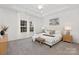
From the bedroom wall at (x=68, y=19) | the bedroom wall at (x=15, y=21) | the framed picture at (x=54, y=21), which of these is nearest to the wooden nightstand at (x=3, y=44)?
the bedroom wall at (x=15, y=21)

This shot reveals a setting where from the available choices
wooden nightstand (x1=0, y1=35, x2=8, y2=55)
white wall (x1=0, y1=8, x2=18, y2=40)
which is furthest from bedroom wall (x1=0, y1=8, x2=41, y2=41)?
wooden nightstand (x1=0, y1=35, x2=8, y2=55)

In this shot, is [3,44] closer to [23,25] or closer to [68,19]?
[23,25]

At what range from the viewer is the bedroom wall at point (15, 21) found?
1989 millimetres

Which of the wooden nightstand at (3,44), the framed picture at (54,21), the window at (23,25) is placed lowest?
the wooden nightstand at (3,44)

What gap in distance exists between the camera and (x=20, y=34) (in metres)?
2.22

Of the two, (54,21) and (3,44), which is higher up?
(54,21)

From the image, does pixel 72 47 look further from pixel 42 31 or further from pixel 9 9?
pixel 9 9

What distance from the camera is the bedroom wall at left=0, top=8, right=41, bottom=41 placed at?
1.99 m

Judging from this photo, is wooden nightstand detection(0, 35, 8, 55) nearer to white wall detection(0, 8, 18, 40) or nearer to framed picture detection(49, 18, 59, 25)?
white wall detection(0, 8, 18, 40)

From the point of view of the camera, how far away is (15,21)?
2166mm

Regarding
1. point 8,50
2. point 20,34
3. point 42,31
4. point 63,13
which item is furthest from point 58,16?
point 8,50

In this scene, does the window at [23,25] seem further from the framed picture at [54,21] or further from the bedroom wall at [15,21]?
the framed picture at [54,21]

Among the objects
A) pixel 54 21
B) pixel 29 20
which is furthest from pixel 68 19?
pixel 29 20

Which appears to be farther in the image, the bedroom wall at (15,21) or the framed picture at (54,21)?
the framed picture at (54,21)
